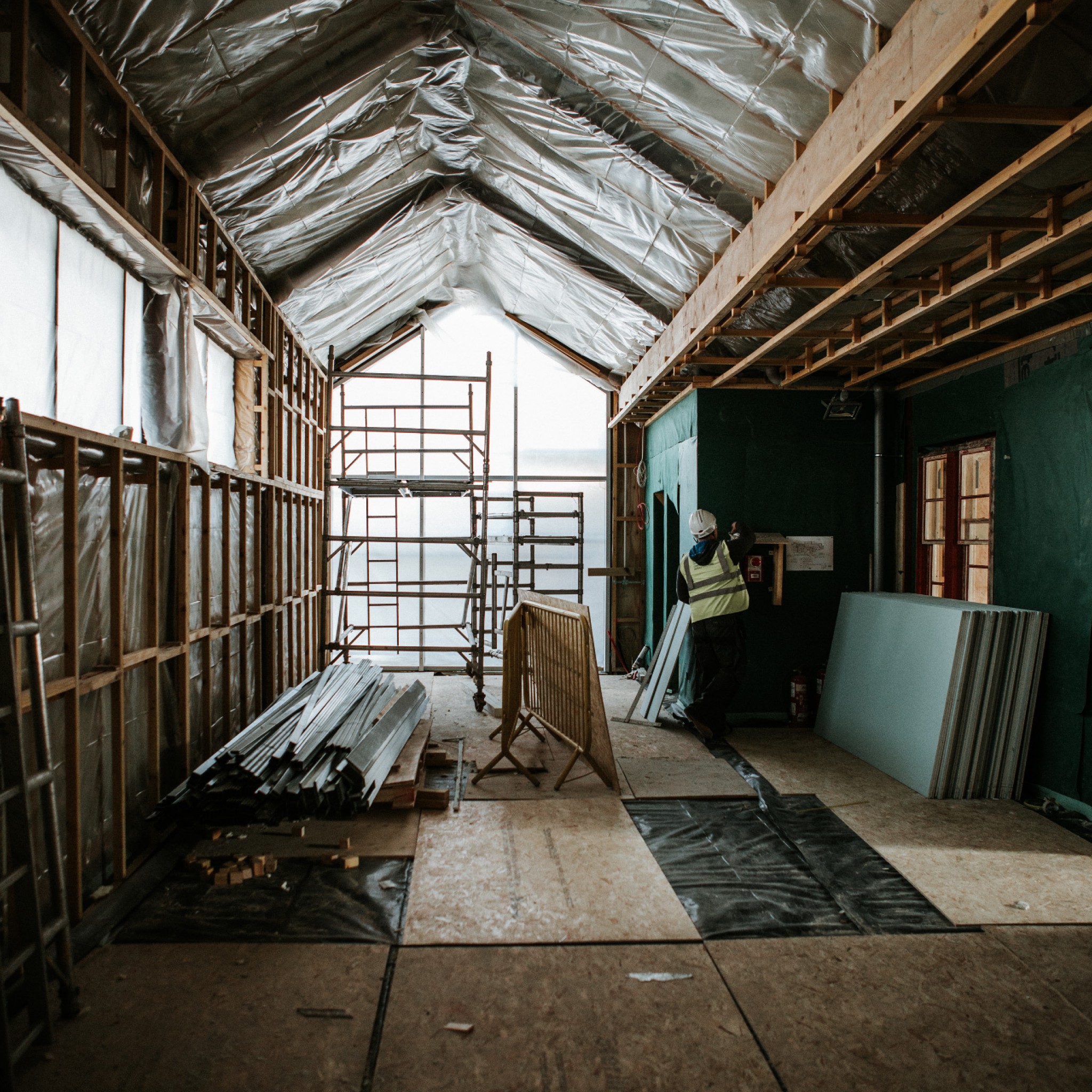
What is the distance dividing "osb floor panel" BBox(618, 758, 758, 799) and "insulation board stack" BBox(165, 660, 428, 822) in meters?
1.71

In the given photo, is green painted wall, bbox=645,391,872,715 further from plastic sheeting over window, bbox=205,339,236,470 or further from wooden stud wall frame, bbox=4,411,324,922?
plastic sheeting over window, bbox=205,339,236,470

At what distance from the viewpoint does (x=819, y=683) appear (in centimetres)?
700

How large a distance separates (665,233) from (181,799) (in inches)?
181

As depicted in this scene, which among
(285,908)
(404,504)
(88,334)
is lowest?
(285,908)

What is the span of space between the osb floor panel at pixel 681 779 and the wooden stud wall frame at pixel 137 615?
292 centimetres

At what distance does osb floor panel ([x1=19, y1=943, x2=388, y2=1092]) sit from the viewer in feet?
7.77

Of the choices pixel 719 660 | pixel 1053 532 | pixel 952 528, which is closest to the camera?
pixel 1053 532

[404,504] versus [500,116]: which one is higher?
[500,116]

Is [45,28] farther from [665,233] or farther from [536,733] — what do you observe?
[536,733]

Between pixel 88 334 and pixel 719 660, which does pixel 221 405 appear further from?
pixel 719 660

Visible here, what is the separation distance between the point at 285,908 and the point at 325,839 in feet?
2.59

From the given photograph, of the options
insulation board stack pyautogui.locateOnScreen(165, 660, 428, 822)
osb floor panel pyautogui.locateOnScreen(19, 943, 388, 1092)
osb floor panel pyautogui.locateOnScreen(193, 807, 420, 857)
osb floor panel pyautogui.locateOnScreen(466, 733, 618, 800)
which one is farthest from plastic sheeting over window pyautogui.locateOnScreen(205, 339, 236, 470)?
osb floor panel pyautogui.locateOnScreen(19, 943, 388, 1092)

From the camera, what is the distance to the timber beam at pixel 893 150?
2.25 m

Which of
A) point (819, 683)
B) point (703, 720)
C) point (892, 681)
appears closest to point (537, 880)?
point (703, 720)
